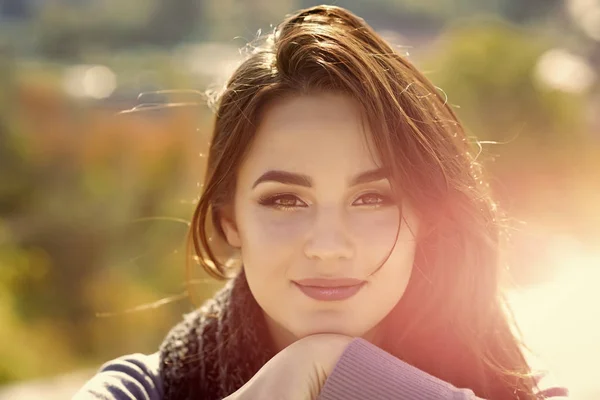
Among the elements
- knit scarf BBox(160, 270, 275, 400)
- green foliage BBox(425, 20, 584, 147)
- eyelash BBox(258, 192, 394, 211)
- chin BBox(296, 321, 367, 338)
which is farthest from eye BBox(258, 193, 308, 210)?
green foliage BBox(425, 20, 584, 147)

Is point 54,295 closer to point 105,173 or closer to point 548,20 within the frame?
point 105,173

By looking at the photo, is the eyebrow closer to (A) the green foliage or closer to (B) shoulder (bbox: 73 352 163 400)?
(B) shoulder (bbox: 73 352 163 400)

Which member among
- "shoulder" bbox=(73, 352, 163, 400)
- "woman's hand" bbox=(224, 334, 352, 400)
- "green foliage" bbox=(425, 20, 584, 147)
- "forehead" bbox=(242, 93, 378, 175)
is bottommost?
"green foliage" bbox=(425, 20, 584, 147)

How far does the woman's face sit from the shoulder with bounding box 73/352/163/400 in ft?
1.21

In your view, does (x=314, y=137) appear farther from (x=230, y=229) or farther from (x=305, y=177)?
(x=230, y=229)

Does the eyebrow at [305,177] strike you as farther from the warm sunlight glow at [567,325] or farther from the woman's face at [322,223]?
the warm sunlight glow at [567,325]

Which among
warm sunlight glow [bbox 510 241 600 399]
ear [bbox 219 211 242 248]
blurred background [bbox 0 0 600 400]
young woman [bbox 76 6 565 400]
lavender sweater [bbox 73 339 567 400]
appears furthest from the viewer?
blurred background [bbox 0 0 600 400]

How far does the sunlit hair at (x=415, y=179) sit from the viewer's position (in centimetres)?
174

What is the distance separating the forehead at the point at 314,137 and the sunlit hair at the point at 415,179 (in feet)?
0.08

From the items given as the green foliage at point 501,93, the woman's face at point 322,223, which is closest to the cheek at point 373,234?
the woman's face at point 322,223

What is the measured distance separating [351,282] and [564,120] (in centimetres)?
708

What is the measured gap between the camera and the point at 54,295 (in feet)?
22.1

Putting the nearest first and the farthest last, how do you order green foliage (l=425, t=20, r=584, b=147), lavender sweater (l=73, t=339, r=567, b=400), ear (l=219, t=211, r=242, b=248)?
lavender sweater (l=73, t=339, r=567, b=400)
ear (l=219, t=211, r=242, b=248)
green foliage (l=425, t=20, r=584, b=147)

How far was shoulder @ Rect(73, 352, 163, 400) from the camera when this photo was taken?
5.92 feet
